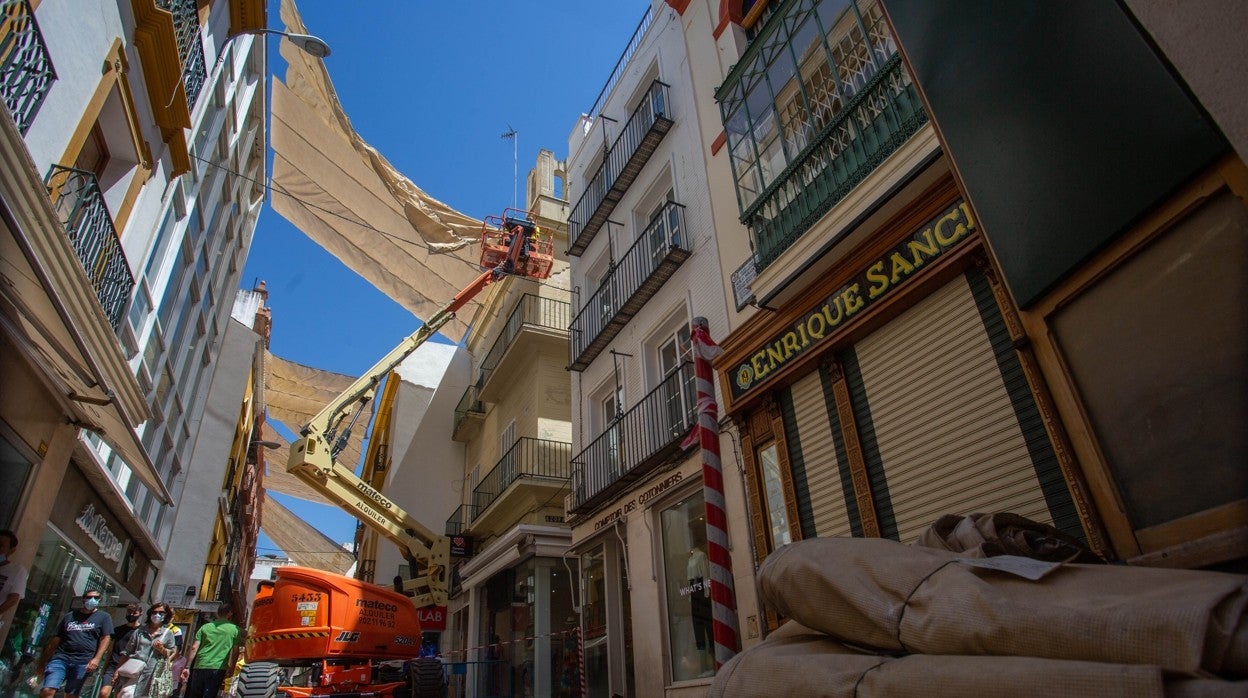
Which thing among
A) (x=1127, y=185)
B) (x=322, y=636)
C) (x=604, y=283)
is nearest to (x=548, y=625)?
(x=322, y=636)

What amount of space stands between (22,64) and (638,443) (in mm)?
8958

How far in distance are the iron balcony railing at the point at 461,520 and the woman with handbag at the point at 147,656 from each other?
38.1 feet

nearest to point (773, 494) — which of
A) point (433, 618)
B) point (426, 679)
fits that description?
point (426, 679)

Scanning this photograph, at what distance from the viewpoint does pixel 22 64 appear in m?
6.24

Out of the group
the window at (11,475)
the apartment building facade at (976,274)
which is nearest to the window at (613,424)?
the apartment building facade at (976,274)

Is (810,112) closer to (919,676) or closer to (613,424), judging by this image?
(919,676)

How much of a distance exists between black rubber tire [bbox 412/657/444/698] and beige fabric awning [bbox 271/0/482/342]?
14167mm

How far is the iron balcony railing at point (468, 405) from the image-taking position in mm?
23109

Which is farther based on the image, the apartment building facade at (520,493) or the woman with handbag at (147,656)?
the apartment building facade at (520,493)

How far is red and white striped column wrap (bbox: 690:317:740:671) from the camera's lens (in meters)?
6.65

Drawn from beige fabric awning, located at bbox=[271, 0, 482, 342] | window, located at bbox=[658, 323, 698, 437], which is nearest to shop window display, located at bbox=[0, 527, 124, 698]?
window, located at bbox=[658, 323, 698, 437]

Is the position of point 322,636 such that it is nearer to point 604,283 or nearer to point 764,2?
point 604,283

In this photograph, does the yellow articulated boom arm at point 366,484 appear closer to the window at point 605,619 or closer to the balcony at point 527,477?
the balcony at point 527,477

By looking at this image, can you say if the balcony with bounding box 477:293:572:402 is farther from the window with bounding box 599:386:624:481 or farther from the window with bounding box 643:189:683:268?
the window with bounding box 643:189:683:268
